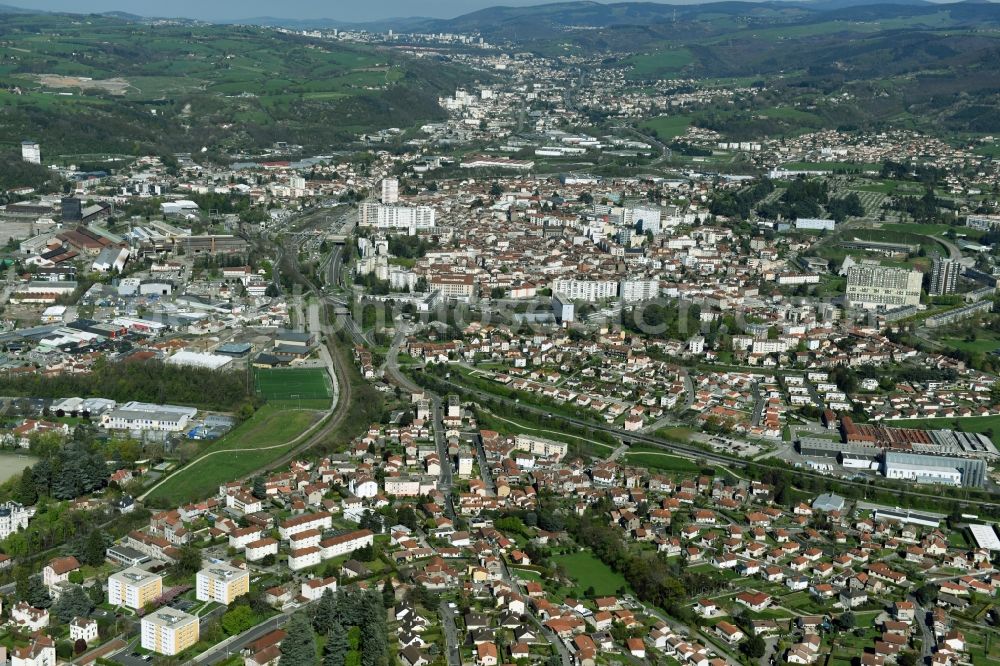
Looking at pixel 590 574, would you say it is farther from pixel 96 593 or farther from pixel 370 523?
pixel 96 593

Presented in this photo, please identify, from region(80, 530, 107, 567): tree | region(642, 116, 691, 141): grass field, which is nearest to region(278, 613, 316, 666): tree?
region(80, 530, 107, 567): tree

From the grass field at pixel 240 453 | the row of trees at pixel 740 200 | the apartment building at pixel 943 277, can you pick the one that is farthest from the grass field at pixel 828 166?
the grass field at pixel 240 453

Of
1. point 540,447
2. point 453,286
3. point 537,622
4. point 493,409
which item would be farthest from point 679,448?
point 453,286

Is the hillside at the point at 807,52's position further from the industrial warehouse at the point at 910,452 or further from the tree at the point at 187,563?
the tree at the point at 187,563

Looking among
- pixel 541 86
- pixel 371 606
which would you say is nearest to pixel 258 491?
pixel 371 606

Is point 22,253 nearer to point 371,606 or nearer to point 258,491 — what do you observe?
point 258,491

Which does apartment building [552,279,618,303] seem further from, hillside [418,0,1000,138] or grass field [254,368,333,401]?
hillside [418,0,1000,138]
